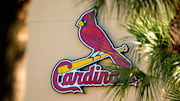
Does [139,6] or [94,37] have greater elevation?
[94,37]

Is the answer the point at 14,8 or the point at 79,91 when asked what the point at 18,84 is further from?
the point at 79,91

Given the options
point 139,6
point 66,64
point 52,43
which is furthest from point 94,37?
point 139,6

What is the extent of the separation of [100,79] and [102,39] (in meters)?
1.20

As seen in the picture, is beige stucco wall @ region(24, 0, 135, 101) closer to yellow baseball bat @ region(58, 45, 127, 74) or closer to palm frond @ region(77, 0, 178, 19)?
yellow baseball bat @ region(58, 45, 127, 74)

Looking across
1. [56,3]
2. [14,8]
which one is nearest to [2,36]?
[14,8]

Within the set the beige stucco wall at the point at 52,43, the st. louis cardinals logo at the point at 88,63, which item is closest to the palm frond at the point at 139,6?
the st. louis cardinals logo at the point at 88,63

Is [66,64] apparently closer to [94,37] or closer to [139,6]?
[94,37]

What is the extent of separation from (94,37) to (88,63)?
801 millimetres

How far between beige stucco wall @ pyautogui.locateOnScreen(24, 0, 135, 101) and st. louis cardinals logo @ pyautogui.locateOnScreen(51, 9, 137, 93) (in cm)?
19

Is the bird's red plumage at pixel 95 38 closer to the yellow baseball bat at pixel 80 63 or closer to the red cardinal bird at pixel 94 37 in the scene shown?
the red cardinal bird at pixel 94 37

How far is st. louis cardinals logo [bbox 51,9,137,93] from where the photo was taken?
37.7 feet

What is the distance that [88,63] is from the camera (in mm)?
11602

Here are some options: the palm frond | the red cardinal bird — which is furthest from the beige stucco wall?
the palm frond

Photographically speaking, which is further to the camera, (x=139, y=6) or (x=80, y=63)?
(x=80, y=63)
